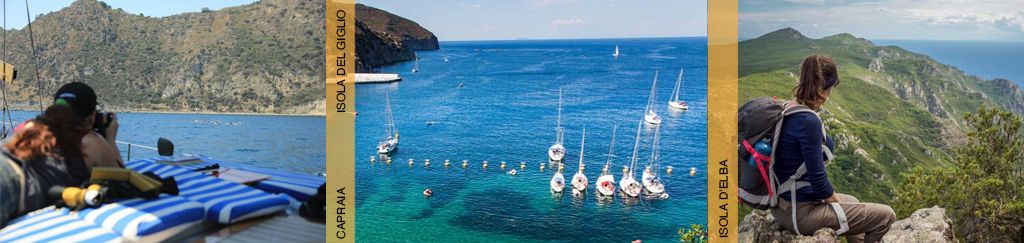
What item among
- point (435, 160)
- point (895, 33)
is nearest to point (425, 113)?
point (435, 160)

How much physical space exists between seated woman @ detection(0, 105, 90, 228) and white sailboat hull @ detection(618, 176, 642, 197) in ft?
131

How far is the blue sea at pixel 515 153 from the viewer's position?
119 ft

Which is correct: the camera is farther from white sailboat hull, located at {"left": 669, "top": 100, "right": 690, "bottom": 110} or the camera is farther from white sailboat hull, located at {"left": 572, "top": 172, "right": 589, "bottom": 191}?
white sailboat hull, located at {"left": 669, "top": 100, "right": 690, "bottom": 110}

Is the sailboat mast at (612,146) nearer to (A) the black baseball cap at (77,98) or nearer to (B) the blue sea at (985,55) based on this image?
(B) the blue sea at (985,55)

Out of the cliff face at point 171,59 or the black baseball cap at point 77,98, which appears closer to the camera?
the black baseball cap at point 77,98

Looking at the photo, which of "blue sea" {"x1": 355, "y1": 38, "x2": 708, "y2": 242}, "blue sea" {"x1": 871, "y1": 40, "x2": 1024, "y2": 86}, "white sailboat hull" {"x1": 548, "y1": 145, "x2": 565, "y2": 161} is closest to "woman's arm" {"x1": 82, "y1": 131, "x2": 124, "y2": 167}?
"blue sea" {"x1": 871, "y1": 40, "x2": 1024, "y2": 86}

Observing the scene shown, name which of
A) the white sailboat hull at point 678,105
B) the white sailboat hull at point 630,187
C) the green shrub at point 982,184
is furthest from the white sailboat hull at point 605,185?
the green shrub at point 982,184

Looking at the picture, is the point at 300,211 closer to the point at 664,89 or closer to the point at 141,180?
the point at 141,180

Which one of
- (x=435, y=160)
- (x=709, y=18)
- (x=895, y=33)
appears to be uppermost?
(x=895, y=33)

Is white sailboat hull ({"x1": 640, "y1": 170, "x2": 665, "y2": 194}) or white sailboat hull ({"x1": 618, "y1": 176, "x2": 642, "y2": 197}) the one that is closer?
white sailboat hull ({"x1": 618, "y1": 176, "x2": 642, "y2": 197})

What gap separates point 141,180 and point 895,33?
137ft

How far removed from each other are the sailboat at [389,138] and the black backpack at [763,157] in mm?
52660

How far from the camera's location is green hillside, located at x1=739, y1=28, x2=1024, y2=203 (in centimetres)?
3606

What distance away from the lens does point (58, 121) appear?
189cm
